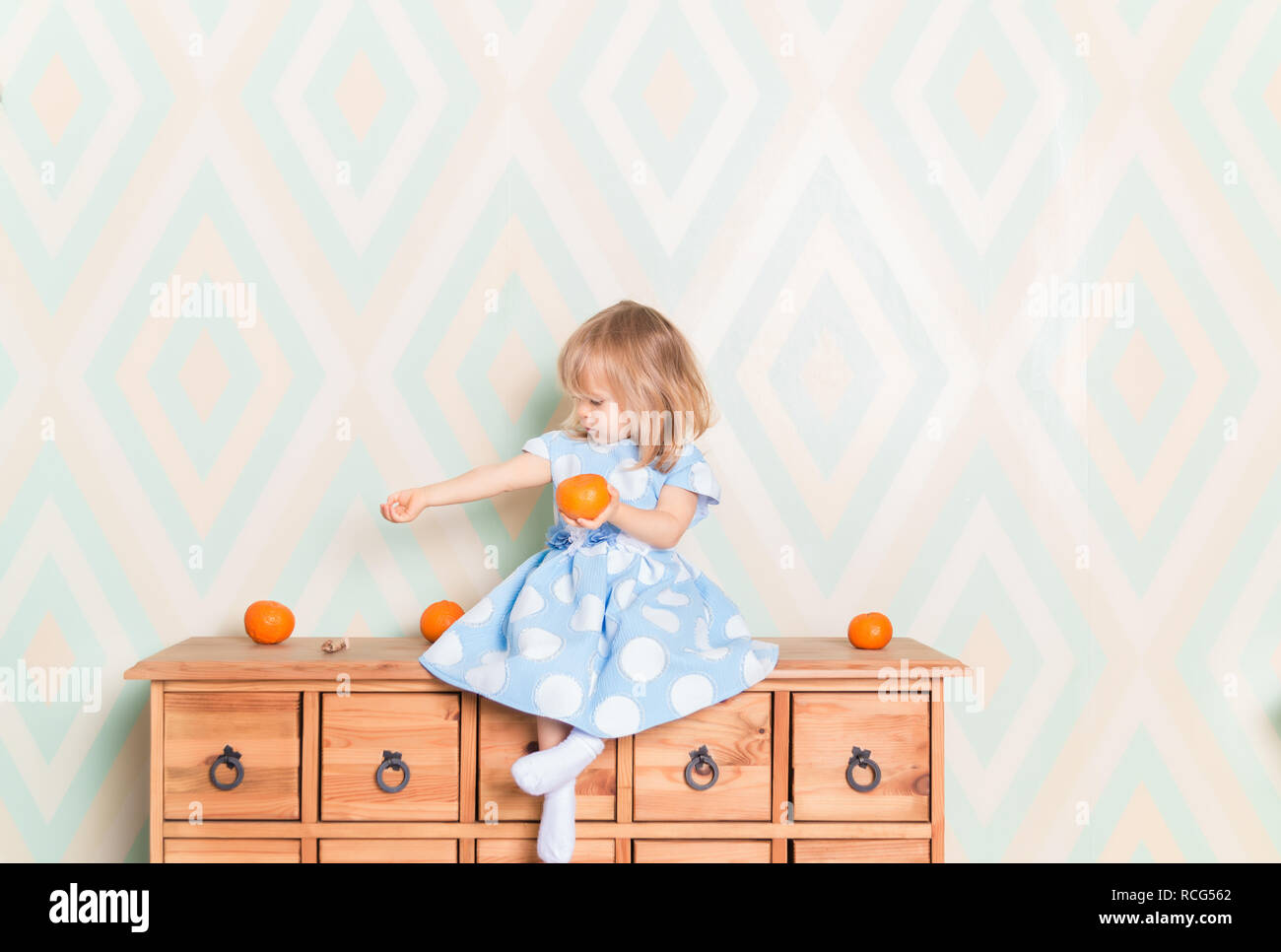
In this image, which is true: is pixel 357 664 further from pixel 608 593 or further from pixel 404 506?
pixel 608 593

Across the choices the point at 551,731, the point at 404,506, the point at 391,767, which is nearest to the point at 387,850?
the point at 391,767

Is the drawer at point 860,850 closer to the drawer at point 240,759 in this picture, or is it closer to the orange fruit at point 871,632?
the orange fruit at point 871,632

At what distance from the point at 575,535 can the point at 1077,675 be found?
1129 mm

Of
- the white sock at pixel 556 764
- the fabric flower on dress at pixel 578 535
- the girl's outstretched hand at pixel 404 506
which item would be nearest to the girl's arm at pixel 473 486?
the girl's outstretched hand at pixel 404 506

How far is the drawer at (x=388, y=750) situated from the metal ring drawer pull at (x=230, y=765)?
139mm

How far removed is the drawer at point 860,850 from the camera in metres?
1.81

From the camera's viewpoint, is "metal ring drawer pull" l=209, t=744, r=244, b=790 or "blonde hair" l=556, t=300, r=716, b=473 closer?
"metal ring drawer pull" l=209, t=744, r=244, b=790

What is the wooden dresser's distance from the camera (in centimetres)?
180

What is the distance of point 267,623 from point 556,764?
66 centimetres

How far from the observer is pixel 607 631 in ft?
5.96

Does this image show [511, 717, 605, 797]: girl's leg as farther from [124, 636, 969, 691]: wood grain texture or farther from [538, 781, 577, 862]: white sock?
[124, 636, 969, 691]: wood grain texture

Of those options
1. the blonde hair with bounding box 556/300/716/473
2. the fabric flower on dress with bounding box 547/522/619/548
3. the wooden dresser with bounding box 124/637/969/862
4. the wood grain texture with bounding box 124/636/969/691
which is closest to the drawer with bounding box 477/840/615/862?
the wooden dresser with bounding box 124/637/969/862

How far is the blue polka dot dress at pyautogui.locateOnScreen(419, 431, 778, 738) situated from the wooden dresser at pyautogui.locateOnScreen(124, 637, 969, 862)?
0.08 metres
